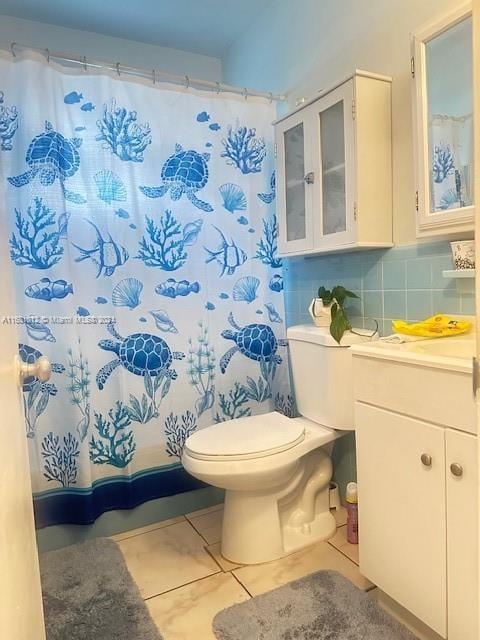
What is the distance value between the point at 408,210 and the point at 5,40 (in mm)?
1997

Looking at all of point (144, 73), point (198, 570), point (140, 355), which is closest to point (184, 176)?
point (144, 73)

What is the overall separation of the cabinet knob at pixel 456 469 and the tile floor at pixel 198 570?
66 centimetres

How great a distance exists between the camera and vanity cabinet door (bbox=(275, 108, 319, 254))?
1.89 meters

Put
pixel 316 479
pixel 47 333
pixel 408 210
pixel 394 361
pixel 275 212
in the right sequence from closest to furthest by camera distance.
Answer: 1. pixel 394 361
2. pixel 408 210
3. pixel 47 333
4. pixel 316 479
5. pixel 275 212

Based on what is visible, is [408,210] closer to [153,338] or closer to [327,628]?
[153,338]

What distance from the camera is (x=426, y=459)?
1206 mm

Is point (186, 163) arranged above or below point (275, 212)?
above

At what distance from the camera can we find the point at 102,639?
1360mm

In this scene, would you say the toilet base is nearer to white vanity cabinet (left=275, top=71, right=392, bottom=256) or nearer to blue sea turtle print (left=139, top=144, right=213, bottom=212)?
white vanity cabinet (left=275, top=71, right=392, bottom=256)

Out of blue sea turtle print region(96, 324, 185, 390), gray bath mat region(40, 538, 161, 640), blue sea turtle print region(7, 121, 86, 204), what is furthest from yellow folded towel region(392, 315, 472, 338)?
blue sea turtle print region(7, 121, 86, 204)

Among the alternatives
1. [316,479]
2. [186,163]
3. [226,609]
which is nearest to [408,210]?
[186,163]

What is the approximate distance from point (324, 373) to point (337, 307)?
0.87 feet

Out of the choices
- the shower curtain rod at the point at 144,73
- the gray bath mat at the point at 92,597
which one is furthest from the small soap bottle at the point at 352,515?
the shower curtain rod at the point at 144,73

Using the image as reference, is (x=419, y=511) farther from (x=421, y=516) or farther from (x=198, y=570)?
(x=198, y=570)
